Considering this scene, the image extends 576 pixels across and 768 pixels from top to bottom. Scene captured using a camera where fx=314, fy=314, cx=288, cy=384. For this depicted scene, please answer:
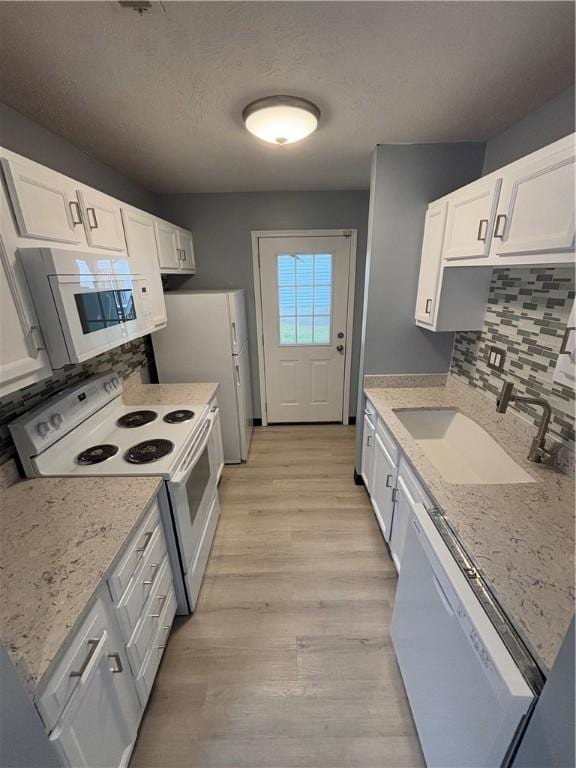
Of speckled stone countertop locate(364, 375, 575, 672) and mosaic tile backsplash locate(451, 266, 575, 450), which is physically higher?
mosaic tile backsplash locate(451, 266, 575, 450)

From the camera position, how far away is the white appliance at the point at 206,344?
2.46m

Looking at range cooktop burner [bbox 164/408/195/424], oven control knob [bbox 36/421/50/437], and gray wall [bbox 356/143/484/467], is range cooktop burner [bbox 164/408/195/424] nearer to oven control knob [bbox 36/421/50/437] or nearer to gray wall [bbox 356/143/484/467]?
oven control knob [bbox 36/421/50/437]

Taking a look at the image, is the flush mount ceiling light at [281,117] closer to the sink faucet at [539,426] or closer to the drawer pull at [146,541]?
the sink faucet at [539,426]

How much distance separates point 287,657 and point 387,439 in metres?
1.18

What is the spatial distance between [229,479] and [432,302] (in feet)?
6.86

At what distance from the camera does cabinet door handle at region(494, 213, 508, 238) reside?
1.29 meters

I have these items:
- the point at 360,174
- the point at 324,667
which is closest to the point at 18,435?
the point at 324,667

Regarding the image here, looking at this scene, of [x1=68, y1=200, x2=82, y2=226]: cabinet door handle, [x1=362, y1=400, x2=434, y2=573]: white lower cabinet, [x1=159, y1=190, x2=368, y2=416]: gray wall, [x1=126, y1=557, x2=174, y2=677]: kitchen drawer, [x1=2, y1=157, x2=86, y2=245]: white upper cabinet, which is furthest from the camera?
[x1=159, y1=190, x2=368, y2=416]: gray wall

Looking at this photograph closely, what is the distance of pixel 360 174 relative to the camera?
236 cm

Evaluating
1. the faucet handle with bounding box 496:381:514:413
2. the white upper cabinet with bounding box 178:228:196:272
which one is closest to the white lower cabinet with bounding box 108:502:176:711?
the faucet handle with bounding box 496:381:514:413

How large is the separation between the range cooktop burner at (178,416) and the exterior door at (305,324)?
60.8 inches

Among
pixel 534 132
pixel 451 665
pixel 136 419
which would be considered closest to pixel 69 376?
pixel 136 419

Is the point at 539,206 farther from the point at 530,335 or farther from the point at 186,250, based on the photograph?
the point at 186,250

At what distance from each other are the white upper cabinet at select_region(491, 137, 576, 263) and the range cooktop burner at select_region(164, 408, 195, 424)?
5.85ft
